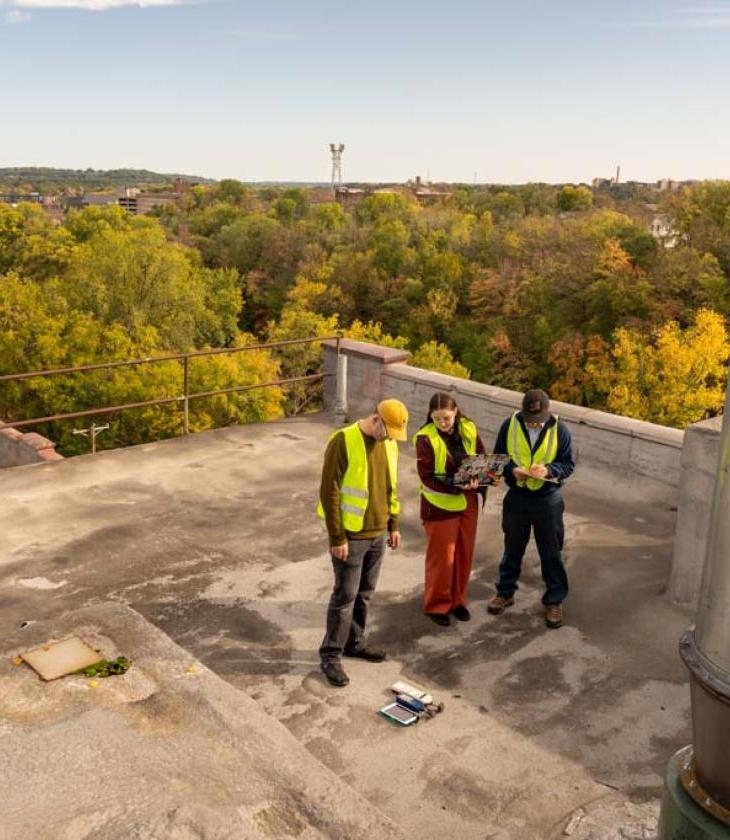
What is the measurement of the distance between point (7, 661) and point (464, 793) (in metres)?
2.28

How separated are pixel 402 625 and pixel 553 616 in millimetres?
1008

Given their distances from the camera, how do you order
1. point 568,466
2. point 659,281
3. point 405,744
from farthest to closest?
point 659,281, point 568,466, point 405,744

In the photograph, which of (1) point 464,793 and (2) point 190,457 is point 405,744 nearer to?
(1) point 464,793

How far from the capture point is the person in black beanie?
546 centimetres

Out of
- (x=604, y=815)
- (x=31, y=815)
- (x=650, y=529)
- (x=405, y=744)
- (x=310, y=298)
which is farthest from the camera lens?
(x=310, y=298)

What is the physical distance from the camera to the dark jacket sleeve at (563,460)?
17.9ft

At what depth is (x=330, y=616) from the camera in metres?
4.93

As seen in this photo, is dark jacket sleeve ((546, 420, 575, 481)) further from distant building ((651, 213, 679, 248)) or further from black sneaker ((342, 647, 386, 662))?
distant building ((651, 213, 679, 248))

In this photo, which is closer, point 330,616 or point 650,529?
point 330,616

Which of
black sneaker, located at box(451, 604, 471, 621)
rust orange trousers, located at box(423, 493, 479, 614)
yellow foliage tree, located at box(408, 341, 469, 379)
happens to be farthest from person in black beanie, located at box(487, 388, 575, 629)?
yellow foliage tree, located at box(408, 341, 469, 379)

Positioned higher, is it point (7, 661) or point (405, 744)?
point (7, 661)

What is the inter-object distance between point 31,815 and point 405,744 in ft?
6.28

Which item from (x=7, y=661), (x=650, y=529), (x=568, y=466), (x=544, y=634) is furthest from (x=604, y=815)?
(x=650, y=529)

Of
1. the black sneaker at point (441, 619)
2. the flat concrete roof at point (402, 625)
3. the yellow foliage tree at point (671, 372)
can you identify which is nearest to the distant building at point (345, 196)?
the yellow foliage tree at point (671, 372)
